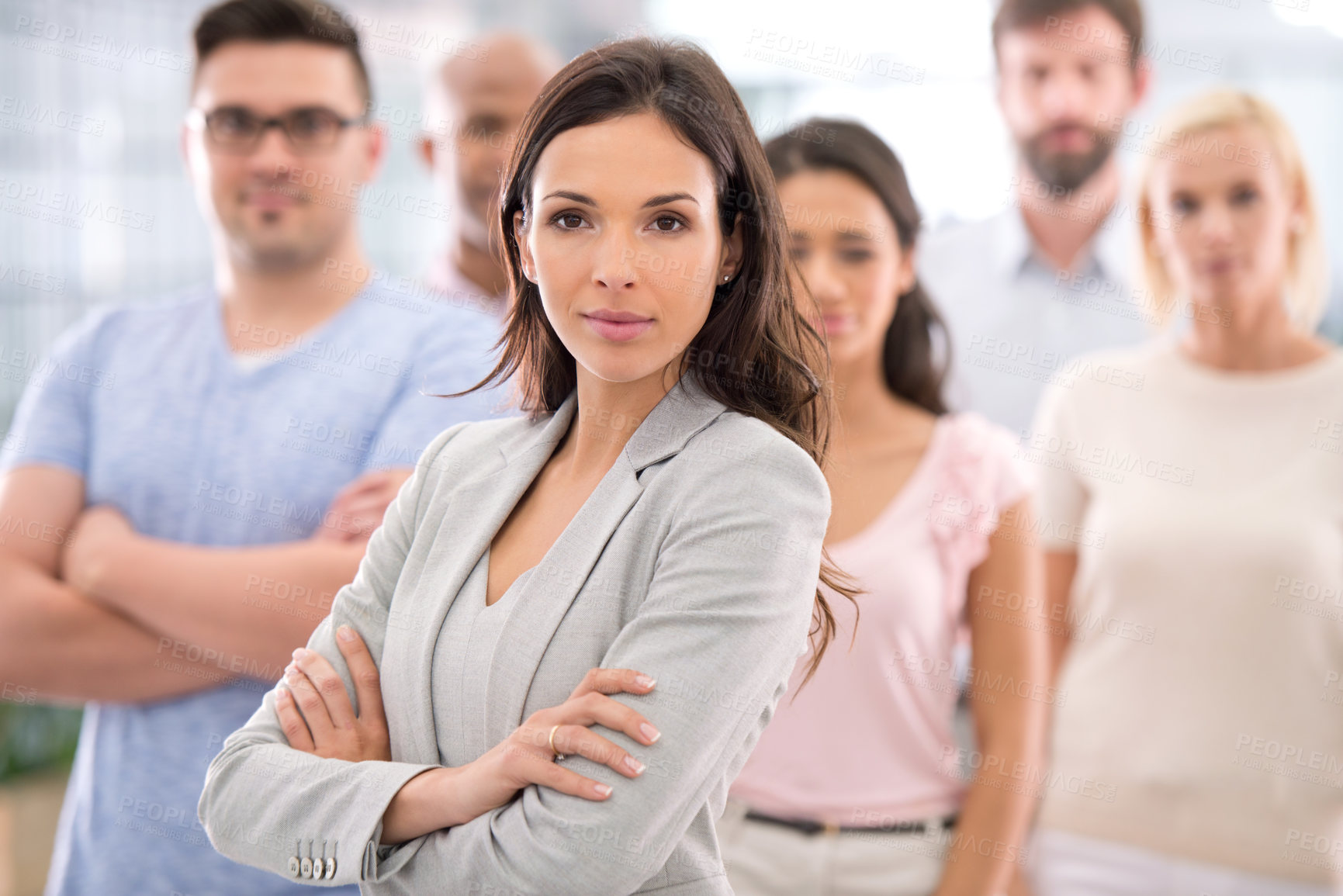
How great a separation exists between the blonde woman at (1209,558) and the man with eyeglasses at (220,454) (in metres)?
1.52

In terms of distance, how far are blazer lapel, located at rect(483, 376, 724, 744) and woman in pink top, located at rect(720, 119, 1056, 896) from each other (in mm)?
790

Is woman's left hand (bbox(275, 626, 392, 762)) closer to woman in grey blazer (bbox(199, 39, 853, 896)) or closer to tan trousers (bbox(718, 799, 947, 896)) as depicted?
woman in grey blazer (bbox(199, 39, 853, 896))

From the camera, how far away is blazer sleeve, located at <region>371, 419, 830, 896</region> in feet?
3.38

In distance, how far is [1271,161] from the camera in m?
2.55

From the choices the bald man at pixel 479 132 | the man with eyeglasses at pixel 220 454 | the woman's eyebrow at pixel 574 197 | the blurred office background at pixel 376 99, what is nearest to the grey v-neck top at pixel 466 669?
the woman's eyebrow at pixel 574 197

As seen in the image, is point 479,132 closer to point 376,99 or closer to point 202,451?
point 202,451

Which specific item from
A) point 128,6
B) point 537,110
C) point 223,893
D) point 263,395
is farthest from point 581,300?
point 128,6

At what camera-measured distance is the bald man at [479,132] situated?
264 centimetres

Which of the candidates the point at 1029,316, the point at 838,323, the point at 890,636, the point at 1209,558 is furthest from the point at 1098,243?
the point at 890,636

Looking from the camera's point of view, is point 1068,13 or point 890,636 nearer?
point 890,636

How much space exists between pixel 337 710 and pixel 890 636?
3.42 feet

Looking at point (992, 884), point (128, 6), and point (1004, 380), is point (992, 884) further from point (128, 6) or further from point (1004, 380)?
point (128, 6)

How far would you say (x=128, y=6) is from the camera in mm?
4793

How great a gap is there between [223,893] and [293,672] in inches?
28.8
